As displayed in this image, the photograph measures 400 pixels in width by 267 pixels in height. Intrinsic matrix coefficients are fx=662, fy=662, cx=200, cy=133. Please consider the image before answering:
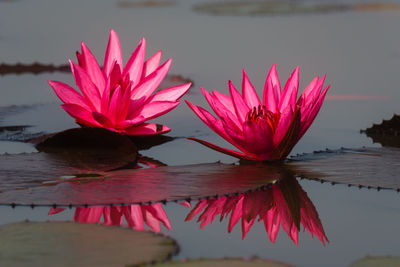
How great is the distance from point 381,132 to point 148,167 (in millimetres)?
898

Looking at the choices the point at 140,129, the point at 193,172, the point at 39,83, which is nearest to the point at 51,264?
the point at 193,172

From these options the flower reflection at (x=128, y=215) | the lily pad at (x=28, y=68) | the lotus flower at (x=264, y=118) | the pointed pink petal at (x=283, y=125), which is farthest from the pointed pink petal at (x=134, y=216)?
the lily pad at (x=28, y=68)

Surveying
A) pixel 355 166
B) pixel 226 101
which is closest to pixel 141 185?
pixel 226 101

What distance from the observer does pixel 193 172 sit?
170cm

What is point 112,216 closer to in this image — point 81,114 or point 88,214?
point 88,214

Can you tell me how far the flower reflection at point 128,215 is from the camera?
52.8 inches

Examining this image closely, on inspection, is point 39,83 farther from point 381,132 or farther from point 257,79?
point 381,132

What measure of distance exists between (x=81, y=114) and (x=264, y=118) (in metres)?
0.58

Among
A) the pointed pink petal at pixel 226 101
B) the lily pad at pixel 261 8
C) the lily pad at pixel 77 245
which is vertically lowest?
the lily pad at pixel 77 245

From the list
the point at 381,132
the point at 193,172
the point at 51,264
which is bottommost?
the point at 51,264

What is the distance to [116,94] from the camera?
1944 mm

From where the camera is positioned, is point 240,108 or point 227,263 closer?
point 227,263

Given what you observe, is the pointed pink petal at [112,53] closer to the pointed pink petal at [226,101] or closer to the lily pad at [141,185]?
the pointed pink petal at [226,101]

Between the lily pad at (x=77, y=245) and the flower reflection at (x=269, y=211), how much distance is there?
0.66 ft
